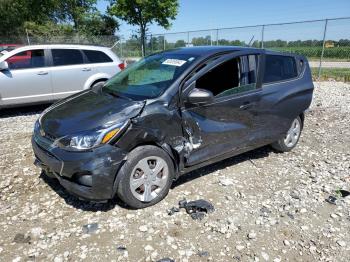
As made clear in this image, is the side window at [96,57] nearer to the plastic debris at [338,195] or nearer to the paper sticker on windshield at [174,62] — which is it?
the paper sticker on windshield at [174,62]

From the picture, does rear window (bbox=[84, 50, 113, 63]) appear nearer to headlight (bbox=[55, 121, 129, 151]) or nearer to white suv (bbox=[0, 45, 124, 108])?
white suv (bbox=[0, 45, 124, 108])

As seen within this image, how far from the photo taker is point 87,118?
3426 mm

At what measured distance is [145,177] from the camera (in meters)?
3.50

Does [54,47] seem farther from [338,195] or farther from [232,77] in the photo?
[338,195]

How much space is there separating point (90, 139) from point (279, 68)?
311 cm

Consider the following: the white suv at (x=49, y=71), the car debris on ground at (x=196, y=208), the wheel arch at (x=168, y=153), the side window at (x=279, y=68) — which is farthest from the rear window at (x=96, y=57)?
the car debris on ground at (x=196, y=208)

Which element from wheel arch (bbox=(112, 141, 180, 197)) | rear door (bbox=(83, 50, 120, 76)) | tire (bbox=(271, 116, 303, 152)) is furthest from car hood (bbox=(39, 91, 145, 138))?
rear door (bbox=(83, 50, 120, 76))

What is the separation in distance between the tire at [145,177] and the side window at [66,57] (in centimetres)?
539

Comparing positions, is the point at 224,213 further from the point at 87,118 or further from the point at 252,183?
the point at 87,118

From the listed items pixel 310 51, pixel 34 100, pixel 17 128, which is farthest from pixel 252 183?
pixel 310 51

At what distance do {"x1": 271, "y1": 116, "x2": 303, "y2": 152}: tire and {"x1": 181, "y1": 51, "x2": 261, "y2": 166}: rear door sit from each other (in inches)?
33.6

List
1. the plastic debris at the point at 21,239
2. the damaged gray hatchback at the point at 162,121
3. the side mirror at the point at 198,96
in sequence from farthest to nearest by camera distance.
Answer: the side mirror at the point at 198,96 → the damaged gray hatchback at the point at 162,121 → the plastic debris at the point at 21,239

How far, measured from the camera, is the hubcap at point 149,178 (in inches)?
135

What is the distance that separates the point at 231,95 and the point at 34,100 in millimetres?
5343
